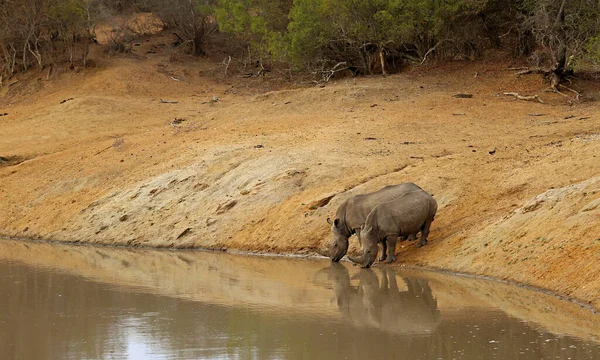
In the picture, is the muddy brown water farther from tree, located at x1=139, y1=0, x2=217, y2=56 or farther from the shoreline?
tree, located at x1=139, y1=0, x2=217, y2=56

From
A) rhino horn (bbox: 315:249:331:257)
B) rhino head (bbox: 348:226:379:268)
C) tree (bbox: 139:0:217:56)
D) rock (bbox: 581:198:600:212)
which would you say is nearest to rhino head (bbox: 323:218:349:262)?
rhino horn (bbox: 315:249:331:257)

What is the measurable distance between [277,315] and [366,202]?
14.6ft

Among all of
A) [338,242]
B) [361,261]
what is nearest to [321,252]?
[338,242]

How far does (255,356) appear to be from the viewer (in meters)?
9.27

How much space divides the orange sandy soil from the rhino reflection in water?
1.10m

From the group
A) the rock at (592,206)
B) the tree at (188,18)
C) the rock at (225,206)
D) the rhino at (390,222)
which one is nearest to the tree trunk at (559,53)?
the rock at (225,206)

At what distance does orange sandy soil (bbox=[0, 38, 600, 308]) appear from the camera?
1425 centimetres

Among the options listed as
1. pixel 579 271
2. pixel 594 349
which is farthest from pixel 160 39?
pixel 594 349

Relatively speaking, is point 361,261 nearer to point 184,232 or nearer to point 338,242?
point 338,242

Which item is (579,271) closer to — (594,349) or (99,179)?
(594,349)

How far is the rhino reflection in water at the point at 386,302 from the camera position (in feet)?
35.4

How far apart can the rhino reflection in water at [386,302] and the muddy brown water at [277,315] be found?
15mm

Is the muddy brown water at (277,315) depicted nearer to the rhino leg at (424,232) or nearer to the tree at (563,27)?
the rhino leg at (424,232)

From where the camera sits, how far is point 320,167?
63.2 feet
